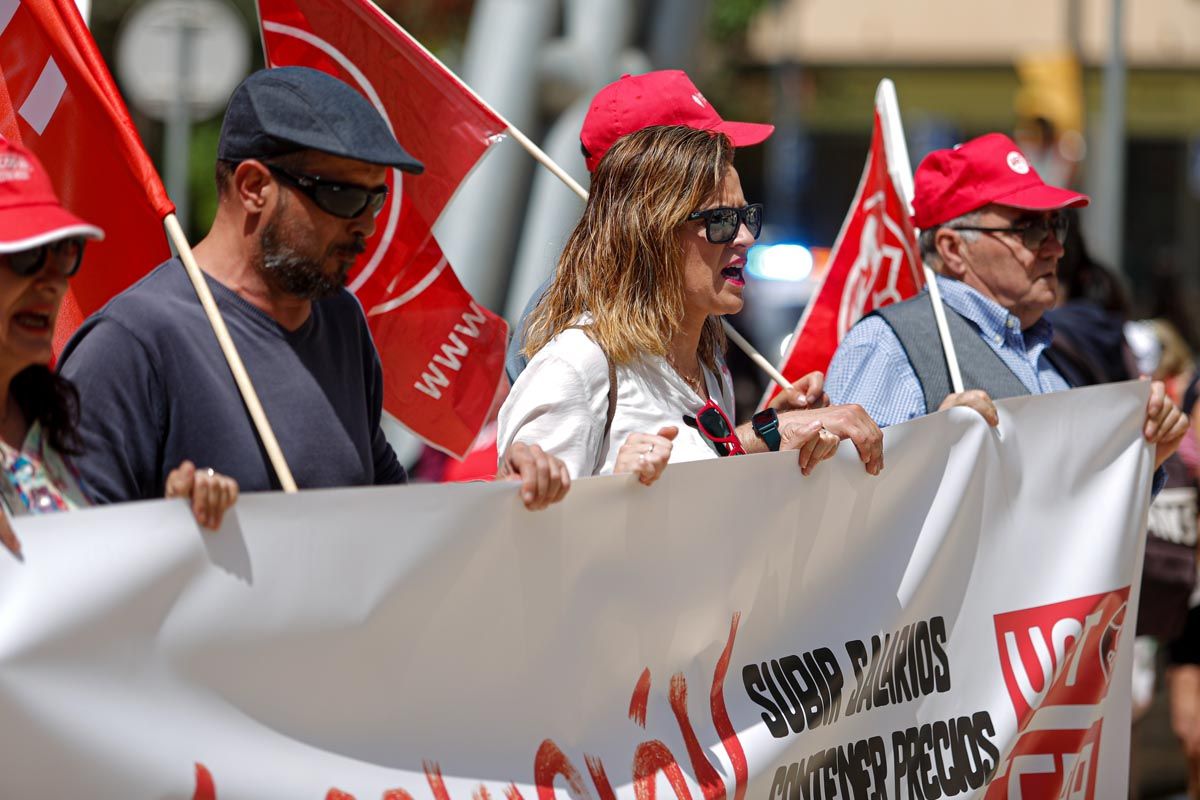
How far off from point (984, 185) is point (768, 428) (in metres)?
1.34

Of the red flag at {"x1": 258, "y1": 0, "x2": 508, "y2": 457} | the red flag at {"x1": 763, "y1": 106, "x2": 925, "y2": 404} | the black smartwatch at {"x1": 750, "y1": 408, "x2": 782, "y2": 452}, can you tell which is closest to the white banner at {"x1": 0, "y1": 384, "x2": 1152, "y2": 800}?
the black smartwatch at {"x1": 750, "y1": 408, "x2": 782, "y2": 452}

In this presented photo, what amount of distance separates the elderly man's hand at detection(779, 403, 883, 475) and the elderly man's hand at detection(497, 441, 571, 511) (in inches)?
29.5

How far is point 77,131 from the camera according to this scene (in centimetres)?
363

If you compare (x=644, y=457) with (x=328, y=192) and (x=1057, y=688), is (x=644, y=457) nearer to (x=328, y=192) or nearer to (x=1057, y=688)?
(x=328, y=192)

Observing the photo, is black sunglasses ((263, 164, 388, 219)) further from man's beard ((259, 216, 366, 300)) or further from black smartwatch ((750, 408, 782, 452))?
black smartwatch ((750, 408, 782, 452))

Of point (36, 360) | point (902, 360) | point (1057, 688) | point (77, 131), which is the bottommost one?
point (1057, 688)

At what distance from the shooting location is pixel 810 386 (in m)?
3.79

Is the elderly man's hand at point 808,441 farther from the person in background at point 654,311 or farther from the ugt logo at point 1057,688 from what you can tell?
the ugt logo at point 1057,688

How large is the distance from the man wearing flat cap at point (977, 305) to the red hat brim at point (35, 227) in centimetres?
219

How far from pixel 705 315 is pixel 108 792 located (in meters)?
1.57

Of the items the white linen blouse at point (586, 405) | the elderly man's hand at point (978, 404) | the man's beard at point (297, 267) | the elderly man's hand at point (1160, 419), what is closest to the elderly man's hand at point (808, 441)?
the white linen blouse at point (586, 405)

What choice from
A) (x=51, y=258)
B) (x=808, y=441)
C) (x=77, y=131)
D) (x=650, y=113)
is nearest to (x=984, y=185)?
(x=650, y=113)

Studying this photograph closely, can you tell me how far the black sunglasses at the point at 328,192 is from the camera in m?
3.00

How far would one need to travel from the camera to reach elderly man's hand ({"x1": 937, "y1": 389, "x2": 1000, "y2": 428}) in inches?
149
